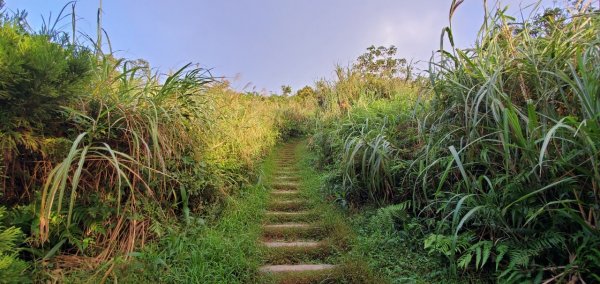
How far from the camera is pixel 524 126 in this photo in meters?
2.37

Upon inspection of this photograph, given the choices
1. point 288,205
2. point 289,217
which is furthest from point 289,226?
point 288,205

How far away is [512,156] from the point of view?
2311mm

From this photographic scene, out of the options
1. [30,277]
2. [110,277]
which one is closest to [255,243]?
[110,277]

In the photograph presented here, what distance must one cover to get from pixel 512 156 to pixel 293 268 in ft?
6.17

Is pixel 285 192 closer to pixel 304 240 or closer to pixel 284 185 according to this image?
pixel 284 185

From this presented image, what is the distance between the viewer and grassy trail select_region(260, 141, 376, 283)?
2.60m

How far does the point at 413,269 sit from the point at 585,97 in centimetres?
159

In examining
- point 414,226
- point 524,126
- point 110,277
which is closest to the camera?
point 110,277

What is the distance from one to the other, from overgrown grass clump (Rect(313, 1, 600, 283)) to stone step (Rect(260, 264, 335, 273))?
789 mm

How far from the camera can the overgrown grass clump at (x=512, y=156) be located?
1.92 meters

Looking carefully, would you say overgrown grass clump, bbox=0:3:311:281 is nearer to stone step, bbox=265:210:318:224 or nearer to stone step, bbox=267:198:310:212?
stone step, bbox=265:210:318:224

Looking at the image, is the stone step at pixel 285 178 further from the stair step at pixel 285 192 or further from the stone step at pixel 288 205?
the stone step at pixel 288 205

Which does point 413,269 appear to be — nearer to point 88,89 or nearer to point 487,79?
point 487,79

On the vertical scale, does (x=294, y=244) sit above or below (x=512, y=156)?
below
